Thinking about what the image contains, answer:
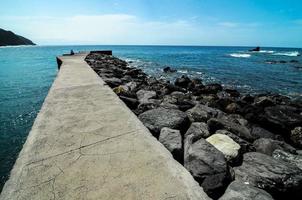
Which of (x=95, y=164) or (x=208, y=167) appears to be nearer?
(x=95, y=164)

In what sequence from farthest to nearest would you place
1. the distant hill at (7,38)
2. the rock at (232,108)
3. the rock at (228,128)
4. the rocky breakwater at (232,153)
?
the distant hill at (7,38) < the rock at (232,108) < the rock at (228,128) < the rocky breakwater at (232,153)

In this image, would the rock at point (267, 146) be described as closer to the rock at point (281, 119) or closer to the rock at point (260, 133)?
the rock at point (260, 133)

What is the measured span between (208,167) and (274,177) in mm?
829

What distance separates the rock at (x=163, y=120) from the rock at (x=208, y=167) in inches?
32.5

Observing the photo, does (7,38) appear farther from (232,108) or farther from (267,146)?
(267,146)

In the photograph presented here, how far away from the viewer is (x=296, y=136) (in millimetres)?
4758

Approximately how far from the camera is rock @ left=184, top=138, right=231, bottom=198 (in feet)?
7.06

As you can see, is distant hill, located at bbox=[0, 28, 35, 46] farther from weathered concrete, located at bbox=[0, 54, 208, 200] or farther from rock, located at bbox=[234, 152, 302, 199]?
rock, located at bbox=[234, 152, 302, 199]

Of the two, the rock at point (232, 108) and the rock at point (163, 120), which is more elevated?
the rock at point (163, 120)

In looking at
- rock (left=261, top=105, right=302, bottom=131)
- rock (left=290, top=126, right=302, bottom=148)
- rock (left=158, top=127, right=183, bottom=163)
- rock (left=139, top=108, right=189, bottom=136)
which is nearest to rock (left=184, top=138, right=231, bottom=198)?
rock (left=158, top=127, right=183, bottom=163)

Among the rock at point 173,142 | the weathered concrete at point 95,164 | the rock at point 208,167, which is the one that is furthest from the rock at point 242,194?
the rock at point 173,142

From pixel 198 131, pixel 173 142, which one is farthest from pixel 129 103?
pixel 173 142

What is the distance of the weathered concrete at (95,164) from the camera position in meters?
1.88

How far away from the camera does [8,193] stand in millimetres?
1888
